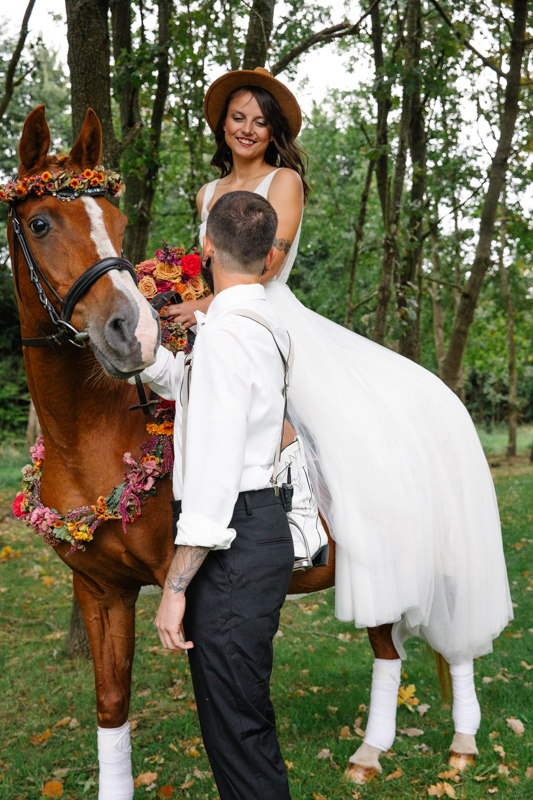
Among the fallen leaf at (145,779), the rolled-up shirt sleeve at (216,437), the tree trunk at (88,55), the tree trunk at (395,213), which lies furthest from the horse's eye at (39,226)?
the tree trunk at (395,213)

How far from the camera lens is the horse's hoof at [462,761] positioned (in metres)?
3.36

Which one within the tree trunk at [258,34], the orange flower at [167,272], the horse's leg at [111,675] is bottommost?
the horse's leg at [111,675]

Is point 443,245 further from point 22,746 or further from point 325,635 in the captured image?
point 22,746

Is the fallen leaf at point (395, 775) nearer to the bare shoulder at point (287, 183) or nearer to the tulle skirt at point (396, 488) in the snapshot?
the tulle skirt at point (396, 488)

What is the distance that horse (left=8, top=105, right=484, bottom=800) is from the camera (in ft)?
6.86

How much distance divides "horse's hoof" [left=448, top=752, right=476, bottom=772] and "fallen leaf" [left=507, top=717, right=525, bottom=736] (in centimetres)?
50

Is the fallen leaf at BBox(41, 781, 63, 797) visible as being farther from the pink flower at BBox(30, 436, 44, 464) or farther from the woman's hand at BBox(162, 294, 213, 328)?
the woman's hand at BBox(162, 294, 213, 328)

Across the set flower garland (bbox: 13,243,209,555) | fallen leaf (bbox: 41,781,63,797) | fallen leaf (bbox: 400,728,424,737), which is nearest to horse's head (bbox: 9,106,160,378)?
flower garland (bbox: 13,243,209,555)

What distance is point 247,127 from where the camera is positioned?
2.98m

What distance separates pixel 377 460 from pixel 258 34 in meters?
4.30

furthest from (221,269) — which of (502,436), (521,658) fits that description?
(502,436)

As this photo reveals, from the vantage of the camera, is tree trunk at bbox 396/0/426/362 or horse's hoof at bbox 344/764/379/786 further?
tree trunk at bbox 396/0/426/362

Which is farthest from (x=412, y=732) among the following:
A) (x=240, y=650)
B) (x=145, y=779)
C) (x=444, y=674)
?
(x=240, y=650)

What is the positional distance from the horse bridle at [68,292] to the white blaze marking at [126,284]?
0.13 feet
